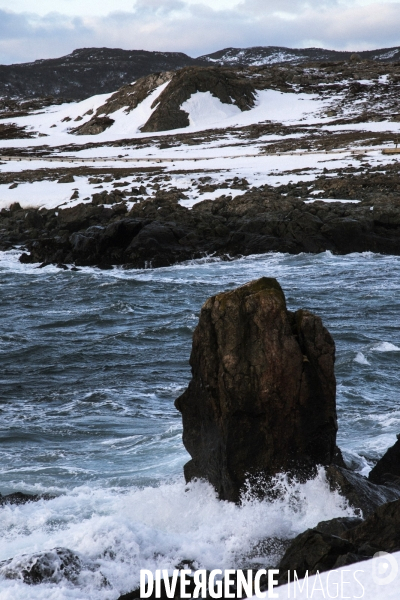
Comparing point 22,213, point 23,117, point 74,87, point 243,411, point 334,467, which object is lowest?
point 334,467

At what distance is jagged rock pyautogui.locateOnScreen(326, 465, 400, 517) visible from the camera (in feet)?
23.8

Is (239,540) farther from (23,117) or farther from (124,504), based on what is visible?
(23,117)

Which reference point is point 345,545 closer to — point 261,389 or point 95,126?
point 261,389

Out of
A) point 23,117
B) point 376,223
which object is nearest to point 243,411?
point 376,223

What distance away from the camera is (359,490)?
7406mm

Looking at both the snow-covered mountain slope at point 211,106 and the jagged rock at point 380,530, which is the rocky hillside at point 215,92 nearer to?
the snow-covered mountain slope at point 211,106

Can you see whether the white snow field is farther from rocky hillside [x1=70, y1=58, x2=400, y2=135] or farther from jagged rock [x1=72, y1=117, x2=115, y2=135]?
jagged rock [x1=72, y1=117, x2=115, y2=135]

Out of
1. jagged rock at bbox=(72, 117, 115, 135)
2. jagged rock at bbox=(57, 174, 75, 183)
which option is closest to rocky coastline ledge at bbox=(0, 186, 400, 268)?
jagged rock at bbox=(57, 174, 75, 183)

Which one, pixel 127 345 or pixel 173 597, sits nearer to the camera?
pixel 173 597

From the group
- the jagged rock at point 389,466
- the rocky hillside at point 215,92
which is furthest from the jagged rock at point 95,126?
the jagged rock at point 389,466

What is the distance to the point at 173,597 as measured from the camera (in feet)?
18.6

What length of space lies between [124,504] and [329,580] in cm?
406

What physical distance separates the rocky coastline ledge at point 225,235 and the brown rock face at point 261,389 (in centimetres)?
1920

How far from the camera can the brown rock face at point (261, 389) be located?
7.91 metres
